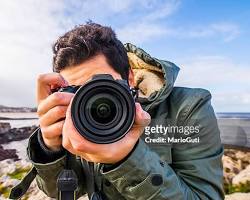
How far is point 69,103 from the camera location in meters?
2.61

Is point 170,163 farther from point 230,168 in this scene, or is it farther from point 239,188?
point 230,168

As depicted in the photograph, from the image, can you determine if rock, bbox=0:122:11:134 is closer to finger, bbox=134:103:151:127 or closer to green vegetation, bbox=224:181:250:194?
green vegetation, bbox=224:181:250:194

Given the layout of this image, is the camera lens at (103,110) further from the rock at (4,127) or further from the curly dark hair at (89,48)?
the rock at (4,127)

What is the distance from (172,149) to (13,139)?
67.4 feet

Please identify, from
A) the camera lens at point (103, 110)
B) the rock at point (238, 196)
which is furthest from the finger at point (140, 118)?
the rock at point (238, 196)

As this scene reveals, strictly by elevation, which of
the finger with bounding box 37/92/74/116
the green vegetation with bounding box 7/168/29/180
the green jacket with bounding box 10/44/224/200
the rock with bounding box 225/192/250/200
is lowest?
the green vegetation with bounding box 7/168/29/180

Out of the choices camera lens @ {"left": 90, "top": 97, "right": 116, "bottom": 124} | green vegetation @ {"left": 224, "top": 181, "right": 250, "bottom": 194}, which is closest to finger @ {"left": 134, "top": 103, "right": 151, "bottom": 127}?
camera lens @ {"left": 90, "top": 97, "right": 116, "bottom": 124}

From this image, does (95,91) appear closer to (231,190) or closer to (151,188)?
(151,188)

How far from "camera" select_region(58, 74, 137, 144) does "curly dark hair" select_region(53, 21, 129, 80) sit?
1003 mm

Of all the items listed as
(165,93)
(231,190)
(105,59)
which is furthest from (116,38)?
(231,190)

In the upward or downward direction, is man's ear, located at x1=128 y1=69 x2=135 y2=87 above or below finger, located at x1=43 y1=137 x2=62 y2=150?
above

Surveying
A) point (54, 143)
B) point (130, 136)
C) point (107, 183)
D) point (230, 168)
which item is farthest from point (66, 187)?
point (230, 168)

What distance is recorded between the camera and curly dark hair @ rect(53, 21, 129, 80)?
11.6ft

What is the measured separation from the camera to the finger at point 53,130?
2680mm
